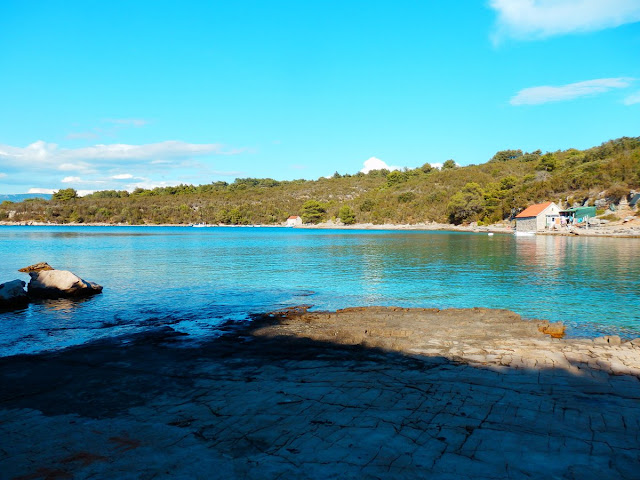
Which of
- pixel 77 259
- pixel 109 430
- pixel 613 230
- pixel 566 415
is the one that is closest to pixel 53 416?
pixel 109 430

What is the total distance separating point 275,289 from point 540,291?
1372 cm

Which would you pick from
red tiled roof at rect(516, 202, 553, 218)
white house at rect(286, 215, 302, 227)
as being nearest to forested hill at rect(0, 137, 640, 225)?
white house at rect(286, 215, 302, 227)

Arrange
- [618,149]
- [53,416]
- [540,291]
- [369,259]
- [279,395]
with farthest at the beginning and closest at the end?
1. [618,149]
2. [369,259]
3. [540,291]
4. [279,395]
5. [53,416]

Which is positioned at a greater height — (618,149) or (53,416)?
(618,149)

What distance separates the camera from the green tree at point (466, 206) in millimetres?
115562

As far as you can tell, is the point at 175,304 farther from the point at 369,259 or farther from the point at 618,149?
the point at 618,149

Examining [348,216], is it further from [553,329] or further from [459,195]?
[553,329]

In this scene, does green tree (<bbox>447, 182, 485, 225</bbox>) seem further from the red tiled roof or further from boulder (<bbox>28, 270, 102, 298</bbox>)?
boulder (<bbox>28, 270, 102, 298</bbox>)

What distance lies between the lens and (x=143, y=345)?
11.8 m

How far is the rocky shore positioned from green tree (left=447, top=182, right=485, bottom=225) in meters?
110

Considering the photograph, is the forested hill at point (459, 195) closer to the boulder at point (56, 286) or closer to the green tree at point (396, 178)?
the green tree at point (396, 178)

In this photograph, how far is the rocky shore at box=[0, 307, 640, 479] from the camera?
5.23m

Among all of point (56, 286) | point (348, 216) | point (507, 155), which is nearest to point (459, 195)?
point (348, 216)

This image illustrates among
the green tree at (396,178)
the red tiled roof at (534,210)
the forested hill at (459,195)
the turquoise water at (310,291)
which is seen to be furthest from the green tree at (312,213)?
the turquoise water at (310,291)
